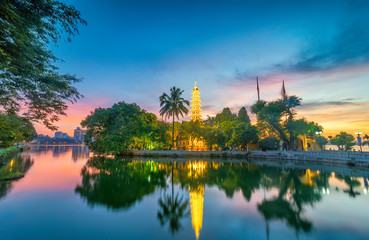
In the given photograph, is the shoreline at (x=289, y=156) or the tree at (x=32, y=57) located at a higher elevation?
the tree at (x=32, y=57)

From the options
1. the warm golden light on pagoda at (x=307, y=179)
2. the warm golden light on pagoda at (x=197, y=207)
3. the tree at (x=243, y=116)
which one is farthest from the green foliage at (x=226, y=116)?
the warm golden light on pagoda at (x=197, y=207)

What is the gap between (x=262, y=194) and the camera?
39.8 ft

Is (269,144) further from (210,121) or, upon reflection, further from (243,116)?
(210,121)

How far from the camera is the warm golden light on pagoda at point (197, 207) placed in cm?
744

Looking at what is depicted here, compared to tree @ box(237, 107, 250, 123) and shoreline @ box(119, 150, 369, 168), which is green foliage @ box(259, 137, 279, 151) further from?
tree @ box(237, 107, 250, 123)

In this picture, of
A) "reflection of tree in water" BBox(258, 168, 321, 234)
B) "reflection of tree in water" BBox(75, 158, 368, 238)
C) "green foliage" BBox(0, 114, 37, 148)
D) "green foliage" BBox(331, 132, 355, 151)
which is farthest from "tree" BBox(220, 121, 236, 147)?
"green foliage" BBox(331, 132, 355, 151)

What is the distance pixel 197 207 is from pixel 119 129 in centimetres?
3415

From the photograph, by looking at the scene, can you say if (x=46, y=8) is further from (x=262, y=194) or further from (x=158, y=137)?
(x=158, y=137)

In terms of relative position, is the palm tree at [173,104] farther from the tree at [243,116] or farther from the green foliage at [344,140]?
the green foliage at [344,140]

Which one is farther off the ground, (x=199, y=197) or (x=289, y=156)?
(x=289, y=156)

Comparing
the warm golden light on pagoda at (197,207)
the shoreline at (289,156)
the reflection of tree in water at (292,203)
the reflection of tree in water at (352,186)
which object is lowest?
the warm golden light on pagoda at (197,207)

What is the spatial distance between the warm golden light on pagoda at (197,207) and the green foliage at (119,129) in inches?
1157

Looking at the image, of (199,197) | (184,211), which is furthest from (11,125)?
(199,197)

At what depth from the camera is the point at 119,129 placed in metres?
40.0
